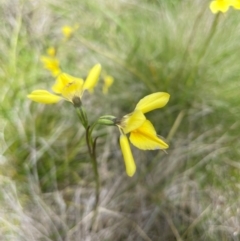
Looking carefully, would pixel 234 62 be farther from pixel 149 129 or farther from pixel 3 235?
pixel 3 235

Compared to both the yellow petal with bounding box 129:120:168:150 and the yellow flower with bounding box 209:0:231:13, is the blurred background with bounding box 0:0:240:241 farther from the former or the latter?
the yellow petal with bounding box 129:120:168:150

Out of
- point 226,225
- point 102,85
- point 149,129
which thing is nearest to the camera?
point 149,129

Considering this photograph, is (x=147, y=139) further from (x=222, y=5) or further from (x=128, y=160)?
(x=222, y=5)

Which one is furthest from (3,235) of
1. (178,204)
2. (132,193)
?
(178,204)

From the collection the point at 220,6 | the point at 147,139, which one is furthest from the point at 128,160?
the point at 220,6

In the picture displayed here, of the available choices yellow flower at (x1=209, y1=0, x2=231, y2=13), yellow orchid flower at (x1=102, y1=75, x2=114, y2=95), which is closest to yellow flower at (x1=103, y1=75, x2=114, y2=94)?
yellow orchid flower at (x1=102, y1=75, x2=114, y2=95)

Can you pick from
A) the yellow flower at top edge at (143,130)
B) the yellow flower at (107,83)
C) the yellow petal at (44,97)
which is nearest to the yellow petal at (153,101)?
the yellow flower at top edge at (143,130)
